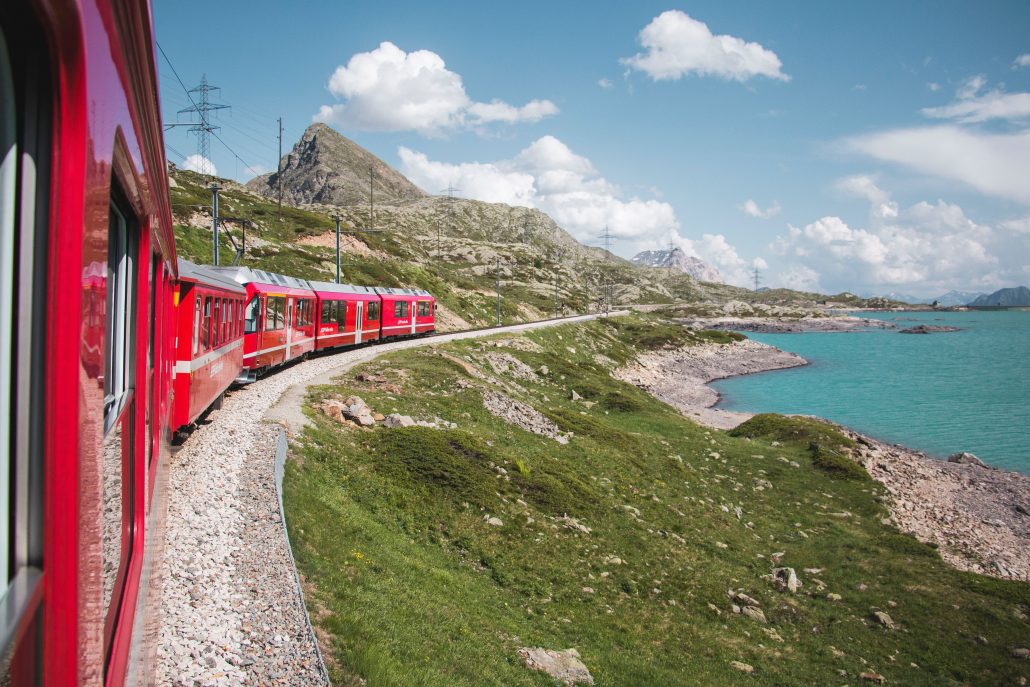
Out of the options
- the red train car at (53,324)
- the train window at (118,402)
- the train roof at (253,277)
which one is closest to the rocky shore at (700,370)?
the train roof at (253,277)

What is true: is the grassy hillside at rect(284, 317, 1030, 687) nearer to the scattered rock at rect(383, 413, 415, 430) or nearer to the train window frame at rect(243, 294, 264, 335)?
the scattered rock at rect(383, 413, 415, 430)

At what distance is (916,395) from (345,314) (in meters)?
51.6

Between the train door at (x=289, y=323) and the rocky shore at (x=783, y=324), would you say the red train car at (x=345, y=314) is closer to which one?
the train door at (x=289, y=323)

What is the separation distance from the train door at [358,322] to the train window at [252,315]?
13.8 m

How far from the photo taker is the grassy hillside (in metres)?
10.4

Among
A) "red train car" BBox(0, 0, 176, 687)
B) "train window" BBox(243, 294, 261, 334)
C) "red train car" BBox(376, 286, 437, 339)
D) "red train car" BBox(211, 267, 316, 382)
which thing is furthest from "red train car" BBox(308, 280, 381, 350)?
"red train car" BBox(0, 0, 176, 687)

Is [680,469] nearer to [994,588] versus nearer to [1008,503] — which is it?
[994,588]

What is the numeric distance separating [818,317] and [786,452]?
16865 centimetres

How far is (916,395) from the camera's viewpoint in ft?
195

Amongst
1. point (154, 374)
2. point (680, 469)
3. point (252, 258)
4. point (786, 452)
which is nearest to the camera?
point (154, 374)

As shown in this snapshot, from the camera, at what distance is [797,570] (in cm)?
1830

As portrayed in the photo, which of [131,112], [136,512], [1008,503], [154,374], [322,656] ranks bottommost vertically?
[1008,503]

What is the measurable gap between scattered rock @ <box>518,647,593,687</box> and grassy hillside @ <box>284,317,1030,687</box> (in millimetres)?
283

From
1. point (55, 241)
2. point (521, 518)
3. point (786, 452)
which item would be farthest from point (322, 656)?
point (786, 452)
